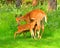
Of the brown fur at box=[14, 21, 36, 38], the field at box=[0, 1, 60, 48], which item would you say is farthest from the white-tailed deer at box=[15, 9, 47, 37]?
the field at box=[0, 1, 60, 48]

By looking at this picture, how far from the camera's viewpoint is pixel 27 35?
1327cm

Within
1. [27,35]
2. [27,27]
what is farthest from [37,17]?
[27,35]

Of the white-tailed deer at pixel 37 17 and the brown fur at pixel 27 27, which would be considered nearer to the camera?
the brown fur at pixel 27 27

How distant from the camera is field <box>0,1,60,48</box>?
11.5 metres

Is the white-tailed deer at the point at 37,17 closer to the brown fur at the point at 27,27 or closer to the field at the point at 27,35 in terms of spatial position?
the brown fur at the point at 27,27

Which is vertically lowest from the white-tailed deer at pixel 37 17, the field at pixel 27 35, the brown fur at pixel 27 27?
the field at pixel 27 35

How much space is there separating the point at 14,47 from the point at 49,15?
15.8 feet

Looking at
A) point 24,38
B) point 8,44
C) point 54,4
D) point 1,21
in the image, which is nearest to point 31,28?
point 24,38

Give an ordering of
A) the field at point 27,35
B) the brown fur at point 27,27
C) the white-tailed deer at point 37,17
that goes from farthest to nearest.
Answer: the white-tailed deer at point 37,17 → the brown fur at point 27,27 → the field at point 27,35

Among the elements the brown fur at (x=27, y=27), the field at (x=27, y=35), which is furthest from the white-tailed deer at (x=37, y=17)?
the field at (x=27, y=35)

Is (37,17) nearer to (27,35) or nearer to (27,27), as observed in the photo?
(27,27)

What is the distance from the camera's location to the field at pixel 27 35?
37.8ft

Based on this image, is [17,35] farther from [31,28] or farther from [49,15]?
[49,15]

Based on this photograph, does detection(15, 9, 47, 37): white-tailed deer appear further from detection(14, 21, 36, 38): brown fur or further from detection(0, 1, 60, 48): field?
detection(0, 1, 60, 48): field
